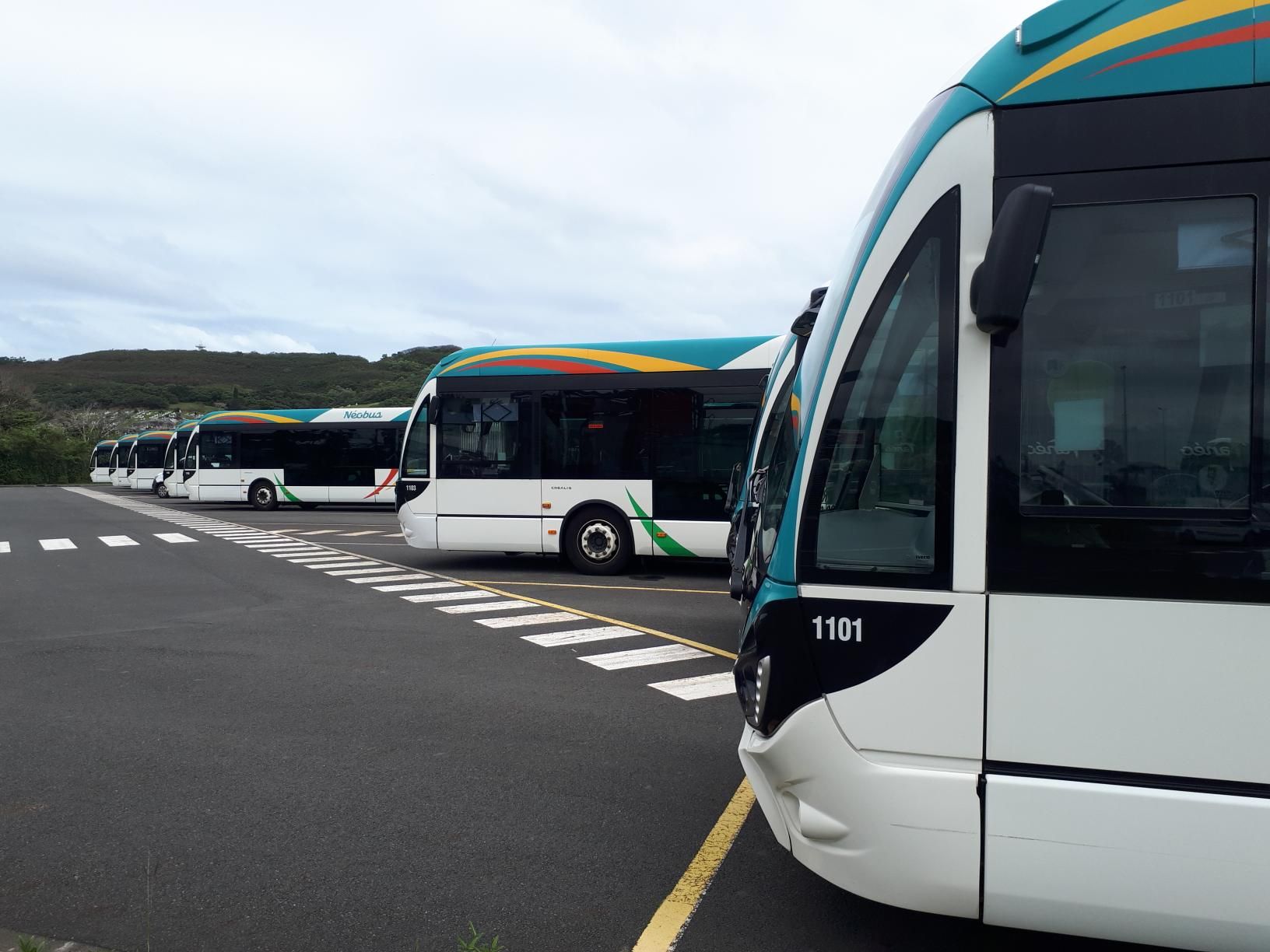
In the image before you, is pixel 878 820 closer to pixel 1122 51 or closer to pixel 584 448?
pixel 1122 51

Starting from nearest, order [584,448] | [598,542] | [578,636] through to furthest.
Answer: [578,636], [584,448], [598,542]

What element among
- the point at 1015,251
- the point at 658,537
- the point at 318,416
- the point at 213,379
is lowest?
the point at 658,537

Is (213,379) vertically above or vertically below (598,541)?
above

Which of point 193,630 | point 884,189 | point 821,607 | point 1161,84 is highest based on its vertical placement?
point 1161,84

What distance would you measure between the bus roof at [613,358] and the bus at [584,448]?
2 centimetres

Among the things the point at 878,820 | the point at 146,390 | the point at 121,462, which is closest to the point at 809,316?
the point at 878,820

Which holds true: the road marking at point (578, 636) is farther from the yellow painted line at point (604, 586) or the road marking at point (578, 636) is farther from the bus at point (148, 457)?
the bus at point (148, 457)

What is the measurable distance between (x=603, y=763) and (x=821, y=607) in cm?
256

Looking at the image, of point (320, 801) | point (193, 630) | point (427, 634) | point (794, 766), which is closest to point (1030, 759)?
point (794, 766)

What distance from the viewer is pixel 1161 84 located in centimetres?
264

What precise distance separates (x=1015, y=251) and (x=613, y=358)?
1013 centimetres

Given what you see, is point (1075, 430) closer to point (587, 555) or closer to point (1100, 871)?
point (1100, 871)

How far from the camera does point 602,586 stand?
11.8 meters

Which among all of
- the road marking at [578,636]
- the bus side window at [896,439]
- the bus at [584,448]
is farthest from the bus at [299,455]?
the bus side window at [896,439]
